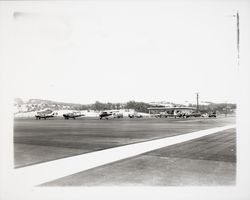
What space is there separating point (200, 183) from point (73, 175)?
10.5ft

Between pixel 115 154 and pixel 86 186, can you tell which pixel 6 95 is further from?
pixel 115 154

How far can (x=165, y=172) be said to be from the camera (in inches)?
340

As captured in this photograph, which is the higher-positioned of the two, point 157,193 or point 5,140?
point 5,140

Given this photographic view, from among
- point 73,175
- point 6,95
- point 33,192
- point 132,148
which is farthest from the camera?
point 132,148

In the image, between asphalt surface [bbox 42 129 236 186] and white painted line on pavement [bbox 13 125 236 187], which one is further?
white painted line on pavement [bbox 13 125 236 187]

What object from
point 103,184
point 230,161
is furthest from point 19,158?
point 230,161

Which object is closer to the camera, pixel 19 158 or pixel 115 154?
pixel 19 158

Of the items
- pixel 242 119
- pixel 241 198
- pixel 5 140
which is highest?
pixel 242 119

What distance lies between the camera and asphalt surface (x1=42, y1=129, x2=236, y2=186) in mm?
7647

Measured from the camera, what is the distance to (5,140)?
889 centimetres

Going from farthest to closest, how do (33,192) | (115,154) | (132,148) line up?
(132,148), (115,154), (33,192)

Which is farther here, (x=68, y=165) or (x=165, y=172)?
(x=68, y=165)

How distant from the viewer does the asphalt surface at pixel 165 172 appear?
765 centimetres

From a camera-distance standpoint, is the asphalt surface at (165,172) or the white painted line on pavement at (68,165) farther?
the white painted line on pavement at (68,165)
